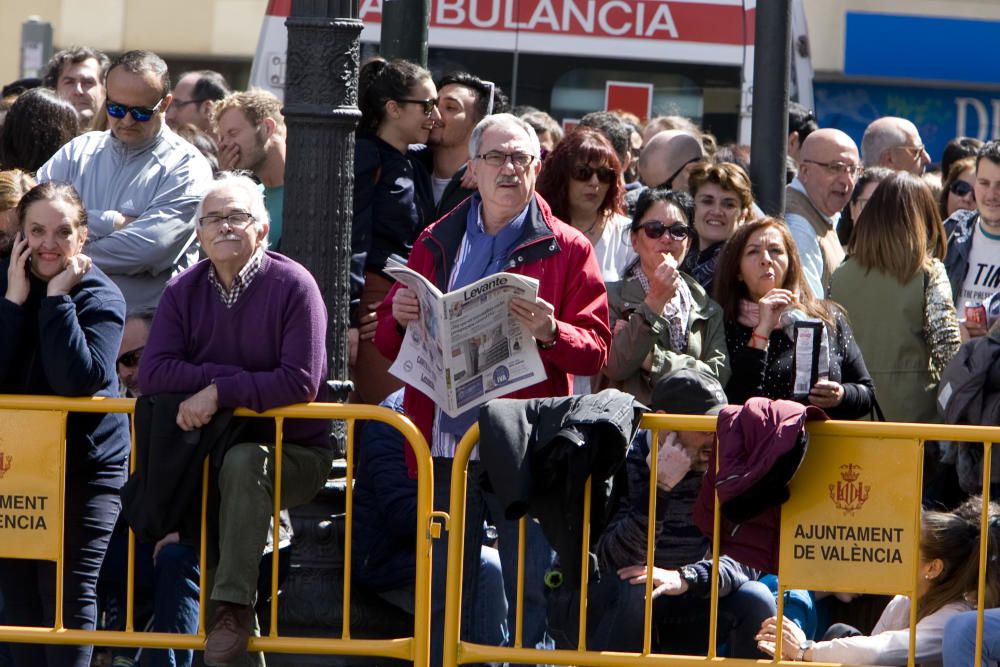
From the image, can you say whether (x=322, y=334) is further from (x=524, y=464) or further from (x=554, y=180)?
(x=554, y=180)

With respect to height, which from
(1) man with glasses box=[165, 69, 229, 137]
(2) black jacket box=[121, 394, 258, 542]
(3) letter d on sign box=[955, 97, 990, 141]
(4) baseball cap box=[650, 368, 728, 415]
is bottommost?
(2) black jacket box=[121, 394, 258, 542]

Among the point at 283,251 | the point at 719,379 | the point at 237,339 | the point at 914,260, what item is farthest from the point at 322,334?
the point at 914,260

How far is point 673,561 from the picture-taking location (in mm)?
5484

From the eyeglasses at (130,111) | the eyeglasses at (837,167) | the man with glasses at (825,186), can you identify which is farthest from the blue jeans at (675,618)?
the eyeglasses at (837,167)

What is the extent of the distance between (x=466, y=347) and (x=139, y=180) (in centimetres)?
207

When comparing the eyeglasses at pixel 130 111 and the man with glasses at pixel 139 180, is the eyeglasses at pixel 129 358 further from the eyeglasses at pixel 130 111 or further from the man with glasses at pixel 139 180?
the eyeglasses at pixel 130 111

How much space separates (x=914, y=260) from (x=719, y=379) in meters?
1.34

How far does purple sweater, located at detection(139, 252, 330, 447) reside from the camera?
5059mm

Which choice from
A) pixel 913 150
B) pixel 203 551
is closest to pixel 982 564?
pixel 203 551

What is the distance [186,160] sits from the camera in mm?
6543

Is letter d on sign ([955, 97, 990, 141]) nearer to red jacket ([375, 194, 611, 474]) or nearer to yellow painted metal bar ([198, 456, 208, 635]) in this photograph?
red jacket ([375, 194, 611, 474])

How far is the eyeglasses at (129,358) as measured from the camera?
6.18 m

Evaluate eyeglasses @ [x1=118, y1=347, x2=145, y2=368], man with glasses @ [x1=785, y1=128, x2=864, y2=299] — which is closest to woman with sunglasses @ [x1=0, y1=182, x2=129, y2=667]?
eyeglasses @ [x1=118, y1=347, x2=145, y2=368]

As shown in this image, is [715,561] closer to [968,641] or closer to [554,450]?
[554,450]
